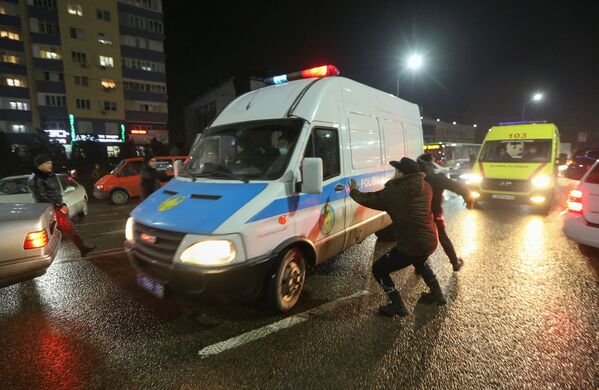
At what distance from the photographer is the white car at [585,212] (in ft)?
15.2

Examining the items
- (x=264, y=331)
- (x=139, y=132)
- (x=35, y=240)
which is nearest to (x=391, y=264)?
(x=264, y=331)

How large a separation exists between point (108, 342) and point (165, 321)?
0.56m

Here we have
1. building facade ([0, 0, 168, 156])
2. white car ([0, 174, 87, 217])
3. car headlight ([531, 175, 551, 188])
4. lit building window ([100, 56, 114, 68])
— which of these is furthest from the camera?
lit building window ([100, 56, 114, 68])

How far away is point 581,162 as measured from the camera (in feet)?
57.2

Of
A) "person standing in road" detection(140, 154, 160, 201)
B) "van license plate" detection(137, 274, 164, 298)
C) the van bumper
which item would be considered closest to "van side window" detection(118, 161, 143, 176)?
"person standing in road" detection(140, 154, 160, 201)

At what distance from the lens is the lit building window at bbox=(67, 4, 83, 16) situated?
40.3 metres

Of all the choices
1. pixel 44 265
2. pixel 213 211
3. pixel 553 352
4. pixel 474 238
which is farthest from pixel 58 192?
pixel 474 238

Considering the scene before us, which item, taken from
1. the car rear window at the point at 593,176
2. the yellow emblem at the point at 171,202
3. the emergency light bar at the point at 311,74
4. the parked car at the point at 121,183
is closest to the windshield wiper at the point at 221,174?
the yellow emblem at the point at 171,202

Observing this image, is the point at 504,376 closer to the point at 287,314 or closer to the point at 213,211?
the point at 287,314

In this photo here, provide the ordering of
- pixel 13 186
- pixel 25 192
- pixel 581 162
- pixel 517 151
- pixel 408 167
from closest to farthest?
pixel 408 167 < pixel 25 192 < pixel 13 186 < pixel 517 151 < pixel 581 162

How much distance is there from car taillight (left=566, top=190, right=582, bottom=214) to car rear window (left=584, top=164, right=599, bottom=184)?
203mm

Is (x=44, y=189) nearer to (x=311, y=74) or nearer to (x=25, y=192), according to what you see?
(x=25, y=192)

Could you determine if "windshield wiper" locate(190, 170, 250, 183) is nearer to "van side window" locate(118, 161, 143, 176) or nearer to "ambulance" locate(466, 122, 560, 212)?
"ambulance" locate(466, 122, 560, 212)

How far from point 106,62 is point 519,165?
159 feet
